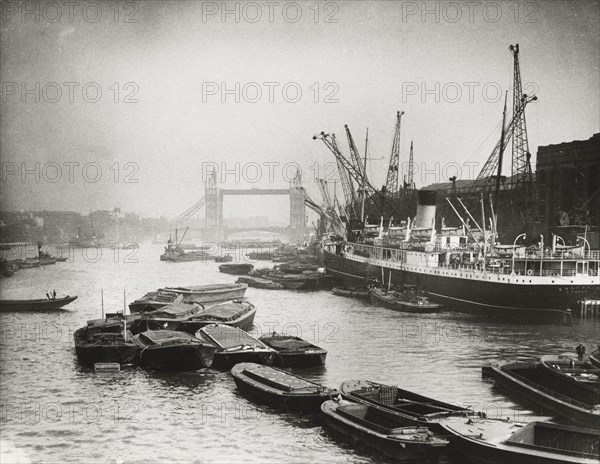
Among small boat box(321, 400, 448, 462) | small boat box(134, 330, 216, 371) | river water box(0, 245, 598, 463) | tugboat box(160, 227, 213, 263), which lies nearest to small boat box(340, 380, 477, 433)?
small boat box(321, 400, 448, 462)

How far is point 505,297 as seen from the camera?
81.4 feet

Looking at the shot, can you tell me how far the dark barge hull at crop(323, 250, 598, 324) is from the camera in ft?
77.7

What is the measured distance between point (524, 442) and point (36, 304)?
2085cm

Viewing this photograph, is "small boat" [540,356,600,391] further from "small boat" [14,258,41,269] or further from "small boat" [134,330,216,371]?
"small boat" [14,258,41,269]

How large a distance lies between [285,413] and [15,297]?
18.9m

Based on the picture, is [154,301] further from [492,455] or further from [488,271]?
[492,455]

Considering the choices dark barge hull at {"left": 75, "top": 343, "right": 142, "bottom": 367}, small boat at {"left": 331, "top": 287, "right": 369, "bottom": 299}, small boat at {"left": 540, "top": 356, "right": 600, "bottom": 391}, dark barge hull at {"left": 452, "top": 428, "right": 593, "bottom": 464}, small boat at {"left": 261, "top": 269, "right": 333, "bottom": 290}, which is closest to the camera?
dark barge hull at {"left": 452, "top": 428, "right": 593, "bottom": 464}

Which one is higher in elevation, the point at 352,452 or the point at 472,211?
the point at 472,211

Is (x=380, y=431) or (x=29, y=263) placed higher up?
(x=29, y=263)

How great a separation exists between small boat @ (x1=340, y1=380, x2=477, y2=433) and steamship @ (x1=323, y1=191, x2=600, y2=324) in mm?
12905

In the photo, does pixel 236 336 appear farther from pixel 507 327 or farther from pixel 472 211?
pixel 472 211

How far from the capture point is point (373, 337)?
20.8 meters

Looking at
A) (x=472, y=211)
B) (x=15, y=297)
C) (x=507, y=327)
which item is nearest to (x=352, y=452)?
(x=507, y=327)

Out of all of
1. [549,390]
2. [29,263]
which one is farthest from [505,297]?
[29,263]
